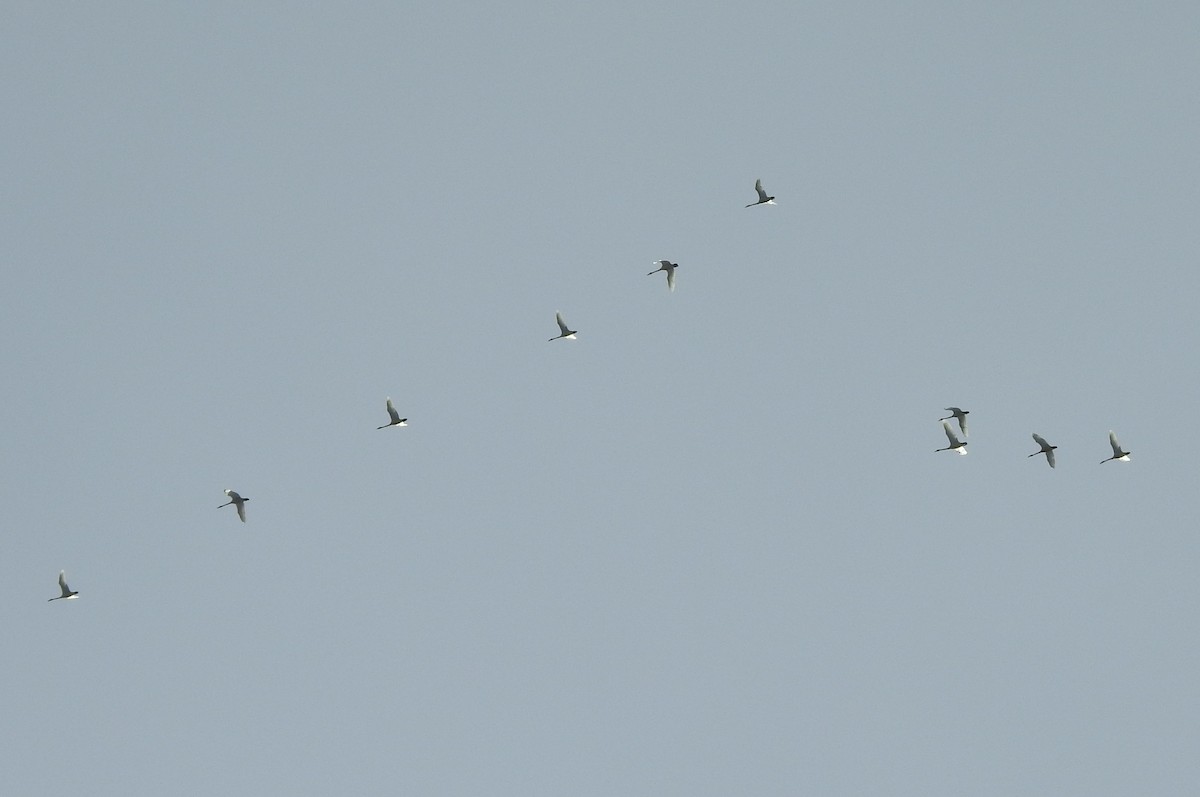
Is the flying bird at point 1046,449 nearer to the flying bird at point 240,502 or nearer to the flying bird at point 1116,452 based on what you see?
the flying bird at point 1116,452

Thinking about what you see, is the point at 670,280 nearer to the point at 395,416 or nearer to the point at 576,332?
the point at 576,332

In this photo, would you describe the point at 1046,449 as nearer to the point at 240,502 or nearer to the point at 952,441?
the point at 952,441

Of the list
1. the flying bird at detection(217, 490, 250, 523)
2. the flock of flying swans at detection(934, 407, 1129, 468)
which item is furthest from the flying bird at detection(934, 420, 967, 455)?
the flying bird at detection(217, 490, 250, 523)

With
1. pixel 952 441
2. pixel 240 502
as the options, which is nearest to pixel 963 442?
pixel 952 441

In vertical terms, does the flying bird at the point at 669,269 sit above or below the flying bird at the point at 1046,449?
above

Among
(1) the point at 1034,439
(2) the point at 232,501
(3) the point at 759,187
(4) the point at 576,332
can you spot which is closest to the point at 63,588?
(2) the point at 232,501

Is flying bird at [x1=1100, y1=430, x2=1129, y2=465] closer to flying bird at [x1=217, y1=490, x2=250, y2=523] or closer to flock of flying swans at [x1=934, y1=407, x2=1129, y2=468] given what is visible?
flock of flying swans at [x1=934, y1=407, x2=1129, y2=468]

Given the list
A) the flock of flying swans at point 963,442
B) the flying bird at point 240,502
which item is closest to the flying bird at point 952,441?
the flock of flying swans at point 963,442

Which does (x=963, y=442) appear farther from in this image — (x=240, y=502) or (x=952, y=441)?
(x=240, y=502)

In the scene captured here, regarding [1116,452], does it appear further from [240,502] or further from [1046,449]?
[240,502]

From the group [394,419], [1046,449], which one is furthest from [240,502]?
[1046,449]

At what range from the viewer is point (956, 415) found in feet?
506

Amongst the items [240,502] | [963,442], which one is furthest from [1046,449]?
[240,502]

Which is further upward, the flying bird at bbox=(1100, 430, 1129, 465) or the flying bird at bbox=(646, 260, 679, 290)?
the flying bird at bbox=(646, 260, 679, 290)
